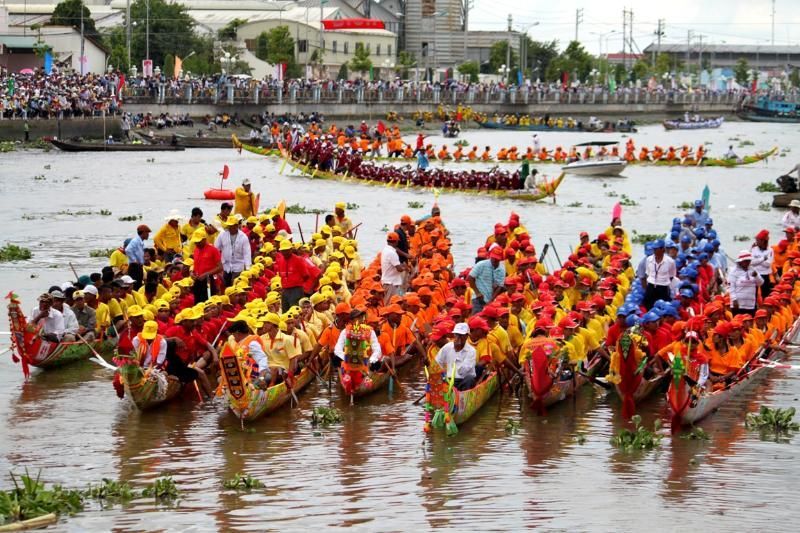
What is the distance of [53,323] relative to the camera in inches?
664

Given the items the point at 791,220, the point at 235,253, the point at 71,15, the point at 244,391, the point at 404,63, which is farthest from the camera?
the point at 404,63

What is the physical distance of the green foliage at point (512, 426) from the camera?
1458 cm

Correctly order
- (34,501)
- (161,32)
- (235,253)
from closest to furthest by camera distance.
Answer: (34,501)
(235,253)
(161,32)

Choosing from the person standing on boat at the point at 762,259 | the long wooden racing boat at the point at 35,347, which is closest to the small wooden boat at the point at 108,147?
the long wooden racing boat at the point at 35,347

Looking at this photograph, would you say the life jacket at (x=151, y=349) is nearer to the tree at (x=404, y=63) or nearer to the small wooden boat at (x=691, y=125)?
the small wooden boat at (x=691, y=125)

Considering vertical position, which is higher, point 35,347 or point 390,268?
point 390,268

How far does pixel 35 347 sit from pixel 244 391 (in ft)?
12.6

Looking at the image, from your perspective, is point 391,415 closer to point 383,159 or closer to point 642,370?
point 642,370

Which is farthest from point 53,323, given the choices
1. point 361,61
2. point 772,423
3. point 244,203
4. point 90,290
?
point 361,61

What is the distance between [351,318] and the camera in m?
15.3

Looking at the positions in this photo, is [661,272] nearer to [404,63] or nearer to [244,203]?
[244,203]

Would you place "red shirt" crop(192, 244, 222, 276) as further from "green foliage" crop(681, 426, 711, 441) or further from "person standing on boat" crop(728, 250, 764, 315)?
"green foliage" crop(681, 426, 711, 441)

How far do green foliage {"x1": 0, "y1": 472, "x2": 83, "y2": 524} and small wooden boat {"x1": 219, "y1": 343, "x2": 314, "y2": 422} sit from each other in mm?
2297

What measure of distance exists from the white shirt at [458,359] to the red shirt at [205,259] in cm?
513
